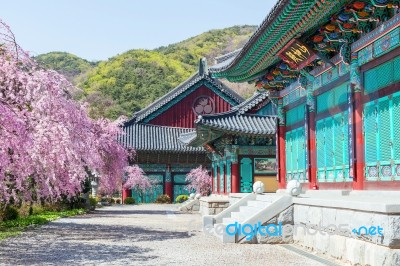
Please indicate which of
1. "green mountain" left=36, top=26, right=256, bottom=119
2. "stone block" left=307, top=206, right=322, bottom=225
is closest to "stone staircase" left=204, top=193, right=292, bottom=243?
"stone block" left=307, top=206, right=322, bottom=225

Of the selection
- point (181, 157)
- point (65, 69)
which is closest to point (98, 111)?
point (181, 157)

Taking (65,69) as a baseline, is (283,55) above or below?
below

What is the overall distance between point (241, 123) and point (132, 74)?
96505 mm

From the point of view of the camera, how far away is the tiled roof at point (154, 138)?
54219mm

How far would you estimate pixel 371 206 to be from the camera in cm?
943

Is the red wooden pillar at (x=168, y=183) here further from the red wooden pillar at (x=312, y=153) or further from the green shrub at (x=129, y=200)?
the red wooden pillar at (x=312, y=153)

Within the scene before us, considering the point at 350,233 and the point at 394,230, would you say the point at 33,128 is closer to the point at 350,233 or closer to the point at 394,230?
the point at 350,233

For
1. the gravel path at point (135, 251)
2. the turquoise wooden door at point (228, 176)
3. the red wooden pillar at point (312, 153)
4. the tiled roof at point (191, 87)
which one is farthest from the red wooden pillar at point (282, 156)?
the tiled roof at point (191, 87)

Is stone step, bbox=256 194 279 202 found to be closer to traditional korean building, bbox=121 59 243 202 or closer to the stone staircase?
the stone staircase

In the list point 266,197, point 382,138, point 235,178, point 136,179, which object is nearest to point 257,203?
point 266,197

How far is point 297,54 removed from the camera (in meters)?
17.9

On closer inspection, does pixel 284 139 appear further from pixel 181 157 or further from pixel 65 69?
pixel 65 69

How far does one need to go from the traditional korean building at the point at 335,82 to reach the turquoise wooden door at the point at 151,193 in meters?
33.4

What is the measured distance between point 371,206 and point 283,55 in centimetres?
976
